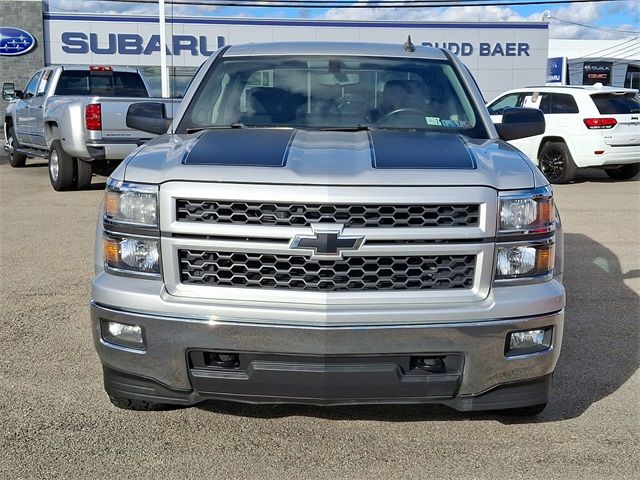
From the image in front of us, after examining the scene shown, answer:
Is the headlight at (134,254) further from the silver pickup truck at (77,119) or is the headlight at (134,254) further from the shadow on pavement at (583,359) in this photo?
the silver pickup truck at (77,119)

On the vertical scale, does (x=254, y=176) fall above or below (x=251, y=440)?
above

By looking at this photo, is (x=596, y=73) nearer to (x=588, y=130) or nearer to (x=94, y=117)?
(x=588, y=130)

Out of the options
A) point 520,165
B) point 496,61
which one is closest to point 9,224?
point 520,165

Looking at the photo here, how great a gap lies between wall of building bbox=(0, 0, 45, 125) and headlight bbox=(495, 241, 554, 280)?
24633mm

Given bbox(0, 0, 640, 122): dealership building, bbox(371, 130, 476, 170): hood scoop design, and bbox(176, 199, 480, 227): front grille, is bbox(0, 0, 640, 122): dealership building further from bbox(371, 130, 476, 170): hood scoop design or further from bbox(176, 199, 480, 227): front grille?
bbox(176, 199, 480, 227): front grille

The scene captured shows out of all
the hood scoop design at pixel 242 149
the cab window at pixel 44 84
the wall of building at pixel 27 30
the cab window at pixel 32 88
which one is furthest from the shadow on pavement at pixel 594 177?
the wall of building at pixel 27 30

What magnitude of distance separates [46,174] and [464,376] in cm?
1364

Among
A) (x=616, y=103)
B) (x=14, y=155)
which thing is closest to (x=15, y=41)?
(x=14, y=155)

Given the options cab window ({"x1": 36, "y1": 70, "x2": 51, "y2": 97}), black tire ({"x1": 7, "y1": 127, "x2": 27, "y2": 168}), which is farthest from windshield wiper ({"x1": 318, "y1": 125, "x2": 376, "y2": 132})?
black tire ({"x1": 7, "y1": 127, "x2": 27, "y2": 168})

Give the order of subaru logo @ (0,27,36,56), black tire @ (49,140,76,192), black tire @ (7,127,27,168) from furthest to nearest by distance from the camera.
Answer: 1. subaru logo @ (0,27,36,56)
2. black tire @ (7,127,27,168)
3. black tire @ (49,140,76,192)

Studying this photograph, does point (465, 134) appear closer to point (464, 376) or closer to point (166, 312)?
point (464, 376)

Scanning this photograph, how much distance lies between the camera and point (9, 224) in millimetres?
9516

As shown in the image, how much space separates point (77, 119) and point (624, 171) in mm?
10090

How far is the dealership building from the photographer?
25375mm
